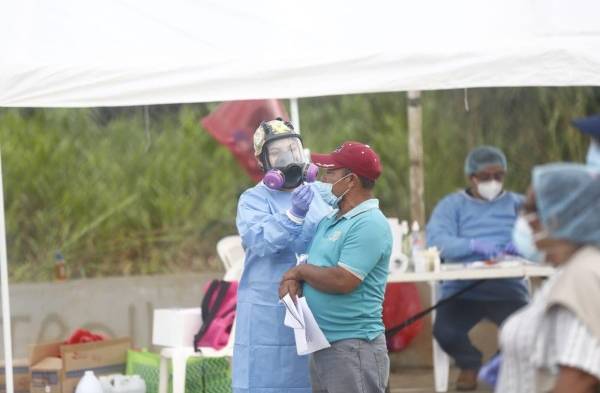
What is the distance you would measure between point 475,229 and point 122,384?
2.51m

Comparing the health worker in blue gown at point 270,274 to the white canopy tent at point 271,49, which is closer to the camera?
the health worker in blue gown at point 270,274

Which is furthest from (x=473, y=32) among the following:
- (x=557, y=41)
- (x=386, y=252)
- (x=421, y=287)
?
(x=421, y=287)

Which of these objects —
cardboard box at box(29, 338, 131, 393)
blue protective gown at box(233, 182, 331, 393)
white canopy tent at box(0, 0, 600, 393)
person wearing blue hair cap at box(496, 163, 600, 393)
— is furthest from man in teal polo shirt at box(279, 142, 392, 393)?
cardboard box at box(29, 338, 131, 393)

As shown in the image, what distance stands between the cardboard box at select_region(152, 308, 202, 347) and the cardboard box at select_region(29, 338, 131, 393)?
0.47 metres

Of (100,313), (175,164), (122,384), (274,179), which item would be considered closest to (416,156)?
(175,164)

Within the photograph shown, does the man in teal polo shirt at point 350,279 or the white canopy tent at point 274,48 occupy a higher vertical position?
the white canopy tent at point 274,48

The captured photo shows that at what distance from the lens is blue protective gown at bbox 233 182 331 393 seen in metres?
5.13

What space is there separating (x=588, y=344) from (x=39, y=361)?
504 centimetres

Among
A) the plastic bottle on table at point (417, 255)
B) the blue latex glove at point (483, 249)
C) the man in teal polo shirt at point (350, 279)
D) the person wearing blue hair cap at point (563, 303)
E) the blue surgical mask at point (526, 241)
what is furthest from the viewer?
the blue latex glove at point (483, 249)

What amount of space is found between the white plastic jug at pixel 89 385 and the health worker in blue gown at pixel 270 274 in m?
1.88

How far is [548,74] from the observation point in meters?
6.00

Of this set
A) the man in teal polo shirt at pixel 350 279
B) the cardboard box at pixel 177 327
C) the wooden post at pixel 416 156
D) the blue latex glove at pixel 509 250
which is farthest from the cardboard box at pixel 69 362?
the wooden post at pixel 416 156

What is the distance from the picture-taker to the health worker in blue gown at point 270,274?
5.07m

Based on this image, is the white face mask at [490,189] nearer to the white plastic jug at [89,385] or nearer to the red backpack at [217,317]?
the red backpack at [217,317]
